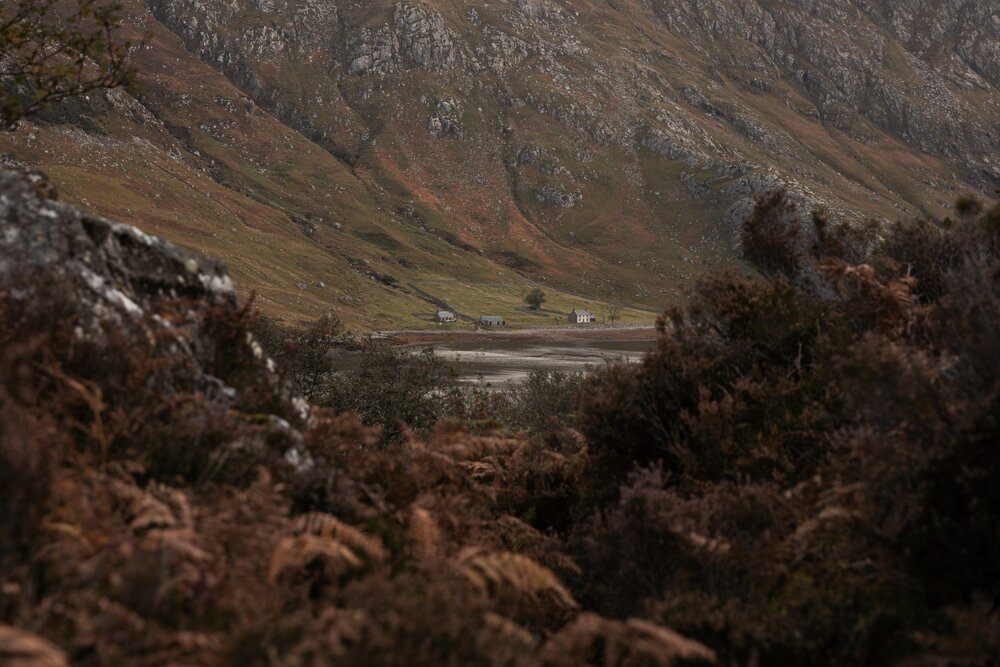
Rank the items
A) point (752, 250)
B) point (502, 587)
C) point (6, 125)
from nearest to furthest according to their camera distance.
A: point (502, 587), point (6, 125), point (752, 250)

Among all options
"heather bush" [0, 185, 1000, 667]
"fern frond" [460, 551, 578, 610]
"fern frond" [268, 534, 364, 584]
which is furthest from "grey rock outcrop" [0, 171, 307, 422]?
"fern frond" [460, 551, 578, 610]

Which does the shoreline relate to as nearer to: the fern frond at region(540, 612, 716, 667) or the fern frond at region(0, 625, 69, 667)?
the fern frond at region(540, 612, 716, 667)

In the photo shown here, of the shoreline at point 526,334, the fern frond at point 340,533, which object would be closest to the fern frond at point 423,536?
the fern frond at point 340,533

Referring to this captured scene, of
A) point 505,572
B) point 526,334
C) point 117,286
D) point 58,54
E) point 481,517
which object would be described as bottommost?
point 526,334

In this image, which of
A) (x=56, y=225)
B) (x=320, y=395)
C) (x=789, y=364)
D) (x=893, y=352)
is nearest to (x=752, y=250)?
(x=789, y=364)

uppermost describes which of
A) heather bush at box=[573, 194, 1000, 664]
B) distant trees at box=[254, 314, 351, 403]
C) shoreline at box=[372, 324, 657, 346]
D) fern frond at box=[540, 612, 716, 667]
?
heather bush at box=[573, 194, 1000, 664]

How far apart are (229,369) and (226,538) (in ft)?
9.04

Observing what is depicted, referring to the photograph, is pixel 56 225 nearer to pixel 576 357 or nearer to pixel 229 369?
pixel 229 369

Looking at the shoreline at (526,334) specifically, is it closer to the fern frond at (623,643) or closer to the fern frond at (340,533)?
the fern frond at (340,533)

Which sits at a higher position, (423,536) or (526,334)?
(423,536)

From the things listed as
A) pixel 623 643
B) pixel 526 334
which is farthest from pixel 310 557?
pixel 526 334

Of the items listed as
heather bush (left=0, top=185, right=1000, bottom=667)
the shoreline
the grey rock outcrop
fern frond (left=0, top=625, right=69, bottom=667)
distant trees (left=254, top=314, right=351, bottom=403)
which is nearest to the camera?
fern frond (left=0, top=625, right=69, bottom=667)

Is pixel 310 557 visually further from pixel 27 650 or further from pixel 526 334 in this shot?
pixel 526 334

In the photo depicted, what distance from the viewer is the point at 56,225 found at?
241 inches
